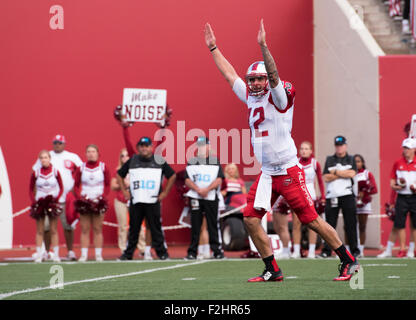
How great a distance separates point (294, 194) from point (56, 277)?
319cm

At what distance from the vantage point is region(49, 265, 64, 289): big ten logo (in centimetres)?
830

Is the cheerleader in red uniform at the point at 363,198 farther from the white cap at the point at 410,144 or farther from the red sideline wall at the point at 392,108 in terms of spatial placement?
the red sideline wall at the point at 392,108

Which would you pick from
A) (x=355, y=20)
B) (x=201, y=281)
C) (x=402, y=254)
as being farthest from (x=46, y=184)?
(x=355, y=20)

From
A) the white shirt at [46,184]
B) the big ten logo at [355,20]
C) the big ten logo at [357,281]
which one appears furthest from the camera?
the big ten logo at [355,20]

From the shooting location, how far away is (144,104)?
15.2 meters

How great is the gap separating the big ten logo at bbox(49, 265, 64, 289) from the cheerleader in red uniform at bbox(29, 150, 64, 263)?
2.18 meters

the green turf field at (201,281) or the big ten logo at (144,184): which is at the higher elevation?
the big ten logo at (144,184)

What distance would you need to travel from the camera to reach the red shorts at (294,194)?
817 centimetres

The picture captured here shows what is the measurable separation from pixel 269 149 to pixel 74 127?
10348 millimetres

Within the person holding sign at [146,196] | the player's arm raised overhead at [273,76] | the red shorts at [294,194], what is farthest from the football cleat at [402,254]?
the player's arm raised overhead at [273,76]

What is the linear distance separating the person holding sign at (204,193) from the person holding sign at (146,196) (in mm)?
498

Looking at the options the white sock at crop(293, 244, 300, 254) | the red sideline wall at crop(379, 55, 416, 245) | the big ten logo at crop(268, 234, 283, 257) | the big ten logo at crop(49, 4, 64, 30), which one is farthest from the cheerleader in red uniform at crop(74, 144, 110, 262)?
the red sideline wall at crop(379, 55, 416, 245)

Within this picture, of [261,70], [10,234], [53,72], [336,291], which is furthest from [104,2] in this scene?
[336,291]
